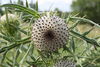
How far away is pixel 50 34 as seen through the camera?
5.91 feet

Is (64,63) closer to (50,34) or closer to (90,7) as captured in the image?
(50,34)

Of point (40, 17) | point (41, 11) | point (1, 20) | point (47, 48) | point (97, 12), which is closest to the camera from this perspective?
point (47, 48)

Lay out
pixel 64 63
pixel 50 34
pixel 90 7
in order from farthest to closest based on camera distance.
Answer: pixel 90 7 < pixel 64 63 < pixel 50 34

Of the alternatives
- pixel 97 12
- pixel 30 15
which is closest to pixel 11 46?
pixel 30 15

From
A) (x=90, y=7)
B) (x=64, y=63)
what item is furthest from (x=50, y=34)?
(x=90, y=7)

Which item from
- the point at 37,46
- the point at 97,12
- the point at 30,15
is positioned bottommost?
the point at 97,12

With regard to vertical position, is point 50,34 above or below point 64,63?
above

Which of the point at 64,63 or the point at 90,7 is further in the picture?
the point at 90,7

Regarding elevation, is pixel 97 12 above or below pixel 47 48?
below

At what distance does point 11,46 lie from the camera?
6.45 ft

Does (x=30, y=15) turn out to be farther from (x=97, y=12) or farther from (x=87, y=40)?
(x=97, y=12)

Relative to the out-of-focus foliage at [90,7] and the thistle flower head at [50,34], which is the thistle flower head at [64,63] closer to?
the thistle flower head at [50,34]

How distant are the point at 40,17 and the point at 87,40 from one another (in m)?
0.30

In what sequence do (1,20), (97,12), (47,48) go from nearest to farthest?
(47,48)
(1,20)
(97,12)
